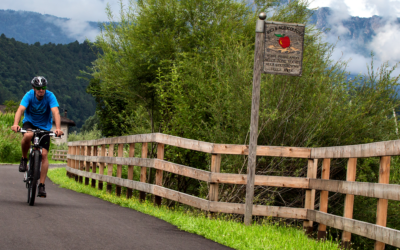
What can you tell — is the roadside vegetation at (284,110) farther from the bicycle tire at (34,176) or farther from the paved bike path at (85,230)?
the bicycle tire at (34,176)

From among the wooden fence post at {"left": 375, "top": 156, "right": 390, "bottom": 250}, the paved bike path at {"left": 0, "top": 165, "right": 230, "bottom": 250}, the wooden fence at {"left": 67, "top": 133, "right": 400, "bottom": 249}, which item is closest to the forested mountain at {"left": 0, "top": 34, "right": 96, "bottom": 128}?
the wooden fence at {"left": 67, "top": 133, "right": 400, "bottom": 249}

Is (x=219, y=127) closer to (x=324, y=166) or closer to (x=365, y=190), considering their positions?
(x=324, y=166)

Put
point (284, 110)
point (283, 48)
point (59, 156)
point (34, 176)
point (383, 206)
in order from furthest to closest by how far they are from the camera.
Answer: point (59, 156) < point (284, 110) < point (34, 176) < point (283, 48) < point (383, 206)

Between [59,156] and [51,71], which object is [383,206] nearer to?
[59,156]

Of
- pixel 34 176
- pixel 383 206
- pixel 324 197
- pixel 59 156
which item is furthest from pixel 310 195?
pixel 59 156

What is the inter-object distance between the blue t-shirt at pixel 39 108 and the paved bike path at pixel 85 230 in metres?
1.42

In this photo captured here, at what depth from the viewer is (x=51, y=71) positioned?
13038 cm

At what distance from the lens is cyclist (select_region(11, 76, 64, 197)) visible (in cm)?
786

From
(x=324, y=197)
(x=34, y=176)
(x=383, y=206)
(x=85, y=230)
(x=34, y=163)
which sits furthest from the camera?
(x=34, y=163)

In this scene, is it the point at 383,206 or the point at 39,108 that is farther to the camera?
the point at 39,108

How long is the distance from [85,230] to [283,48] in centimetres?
367

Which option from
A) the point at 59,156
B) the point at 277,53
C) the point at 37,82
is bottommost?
the point at 59,156

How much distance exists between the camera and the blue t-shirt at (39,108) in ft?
26.1

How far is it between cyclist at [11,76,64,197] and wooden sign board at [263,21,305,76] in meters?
3.65
